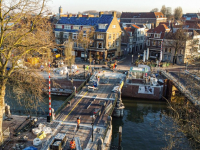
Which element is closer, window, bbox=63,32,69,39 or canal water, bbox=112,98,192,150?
canal water, bbox=112,98,192,150

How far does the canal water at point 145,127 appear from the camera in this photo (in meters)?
23.6

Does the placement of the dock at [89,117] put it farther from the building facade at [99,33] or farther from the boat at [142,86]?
the building facade at [99,33]

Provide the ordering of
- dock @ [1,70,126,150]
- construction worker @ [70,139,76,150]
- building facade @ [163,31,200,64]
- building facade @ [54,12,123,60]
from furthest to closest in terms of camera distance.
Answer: building facade @ [54,12,123,60], building facade @ [163,31,200,64], dock @ [1,70,126,150], construction worker @ [70,139,76,150]

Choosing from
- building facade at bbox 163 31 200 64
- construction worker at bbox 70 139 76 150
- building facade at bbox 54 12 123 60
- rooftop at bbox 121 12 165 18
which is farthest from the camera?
rooftop at bbox 121 12 165 18

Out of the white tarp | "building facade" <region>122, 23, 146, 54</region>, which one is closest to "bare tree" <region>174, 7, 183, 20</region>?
"building facade" <region>122, 23, 146, 54</region>

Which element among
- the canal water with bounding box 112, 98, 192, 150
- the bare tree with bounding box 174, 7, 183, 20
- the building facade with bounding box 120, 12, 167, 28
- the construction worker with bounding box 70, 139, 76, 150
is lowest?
the canal water with bounding box 112, 98, 192, 150

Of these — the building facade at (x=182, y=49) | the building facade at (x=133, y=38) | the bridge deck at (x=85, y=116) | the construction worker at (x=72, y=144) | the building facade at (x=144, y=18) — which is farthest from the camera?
the building facade at (x=144, y=18)

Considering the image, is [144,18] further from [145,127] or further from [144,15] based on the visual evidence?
[145,127]

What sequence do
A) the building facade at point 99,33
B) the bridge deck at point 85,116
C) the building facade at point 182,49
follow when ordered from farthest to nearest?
1. the building facade at point 99,33
2. the building facade at point 182,49
3. the bridge deck at point 85,116

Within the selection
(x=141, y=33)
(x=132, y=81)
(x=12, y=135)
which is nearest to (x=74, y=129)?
(x=12, y=135)

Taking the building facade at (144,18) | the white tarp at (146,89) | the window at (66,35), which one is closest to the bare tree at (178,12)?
the building facade at (144,18)

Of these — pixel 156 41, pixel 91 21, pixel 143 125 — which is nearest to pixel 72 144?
pixel 143 125

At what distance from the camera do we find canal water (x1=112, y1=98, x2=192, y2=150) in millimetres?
23609

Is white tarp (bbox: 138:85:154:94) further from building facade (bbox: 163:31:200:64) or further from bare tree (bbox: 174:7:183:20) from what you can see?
bare tree (bbox: 174:7:183:20)
